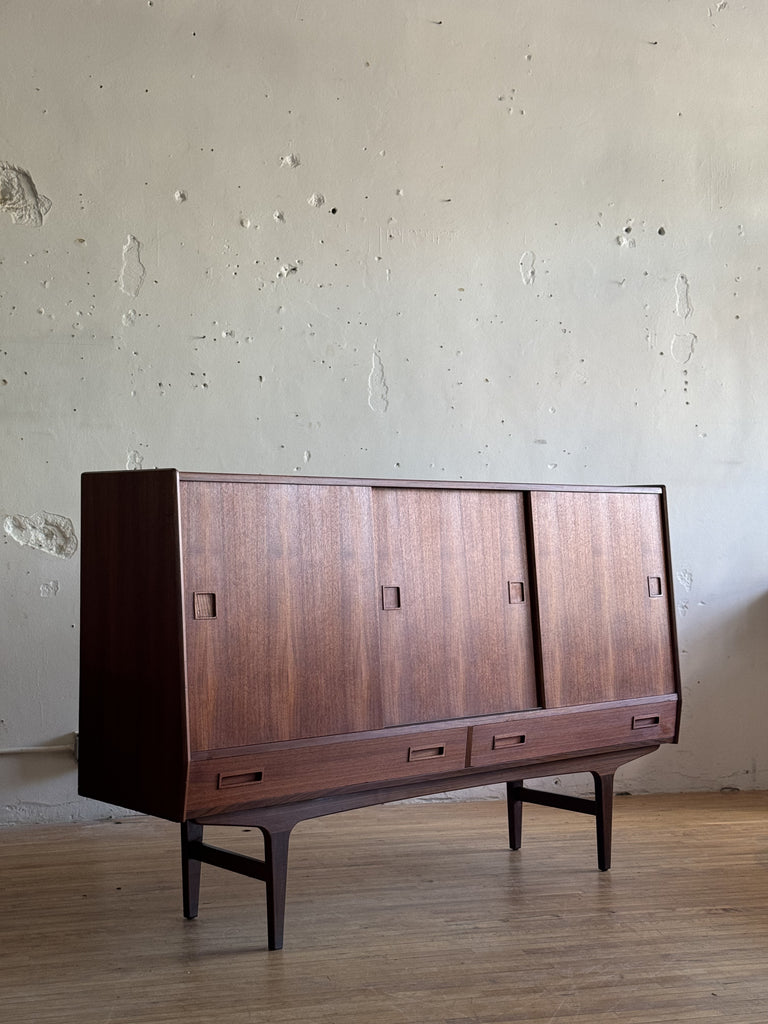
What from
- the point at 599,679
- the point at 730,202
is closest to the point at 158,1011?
the point at 599,679

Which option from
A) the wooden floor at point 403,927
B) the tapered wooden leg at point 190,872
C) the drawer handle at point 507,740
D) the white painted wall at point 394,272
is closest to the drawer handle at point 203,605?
the tapered wooden leg at point 190,872

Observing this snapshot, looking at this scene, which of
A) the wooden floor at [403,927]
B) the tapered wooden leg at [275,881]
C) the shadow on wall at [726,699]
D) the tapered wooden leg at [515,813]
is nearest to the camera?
the wooden floor at [403,927]

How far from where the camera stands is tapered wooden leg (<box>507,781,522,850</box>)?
3.45 meters

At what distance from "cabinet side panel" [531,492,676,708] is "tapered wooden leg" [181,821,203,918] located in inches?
42.5

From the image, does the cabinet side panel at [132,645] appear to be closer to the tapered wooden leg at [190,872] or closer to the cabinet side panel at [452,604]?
the tapered wooden leg at [190,872]

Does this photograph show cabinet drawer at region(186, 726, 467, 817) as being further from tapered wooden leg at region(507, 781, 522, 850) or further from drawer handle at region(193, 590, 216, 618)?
tapered wooden leg at region(507, 781, 522, 850)

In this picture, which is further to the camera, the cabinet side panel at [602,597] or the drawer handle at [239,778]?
the cabinet side panel at [602,597]

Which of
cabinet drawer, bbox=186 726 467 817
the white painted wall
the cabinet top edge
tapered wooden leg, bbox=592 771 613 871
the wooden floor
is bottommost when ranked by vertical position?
the wooden floor

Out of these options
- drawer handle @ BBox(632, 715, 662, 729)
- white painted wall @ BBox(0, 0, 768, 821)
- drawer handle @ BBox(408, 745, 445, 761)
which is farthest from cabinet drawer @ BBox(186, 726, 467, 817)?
white painted wall @ BBox(0, 0, 768, 821)

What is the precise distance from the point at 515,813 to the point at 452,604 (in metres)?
0.92

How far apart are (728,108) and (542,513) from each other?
258 cm

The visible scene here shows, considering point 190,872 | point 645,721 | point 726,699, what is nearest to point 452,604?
point 645,721

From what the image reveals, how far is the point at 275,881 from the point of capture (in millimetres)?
2627

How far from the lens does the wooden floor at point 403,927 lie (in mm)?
2266
